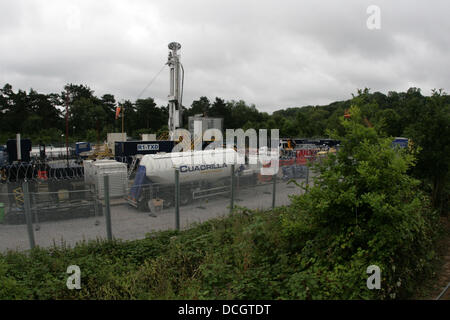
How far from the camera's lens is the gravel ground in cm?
701

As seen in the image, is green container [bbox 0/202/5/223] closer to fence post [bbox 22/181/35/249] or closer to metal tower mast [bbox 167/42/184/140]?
fence post [bbox 22/181/35/249]

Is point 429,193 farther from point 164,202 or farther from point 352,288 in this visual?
point 164,202

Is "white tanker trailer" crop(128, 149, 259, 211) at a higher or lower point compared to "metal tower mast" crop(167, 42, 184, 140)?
lower

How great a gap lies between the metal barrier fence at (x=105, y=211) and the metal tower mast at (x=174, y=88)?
15.5 meters

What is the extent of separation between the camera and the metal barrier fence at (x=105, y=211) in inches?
278

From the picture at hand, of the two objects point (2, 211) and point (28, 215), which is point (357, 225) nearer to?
point (28, 215)

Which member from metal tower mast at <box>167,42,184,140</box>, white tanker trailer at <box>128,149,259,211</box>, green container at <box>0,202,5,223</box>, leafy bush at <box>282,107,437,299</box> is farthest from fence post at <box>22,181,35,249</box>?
metal tower mast at <box>167,42,184,140</box>

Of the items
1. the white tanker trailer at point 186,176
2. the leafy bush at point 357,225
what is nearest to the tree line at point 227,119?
the leafy bush at point 357,225

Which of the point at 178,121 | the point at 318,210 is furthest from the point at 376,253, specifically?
the point at 178,121

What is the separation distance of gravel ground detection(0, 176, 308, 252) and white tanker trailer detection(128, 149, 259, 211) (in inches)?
12.4

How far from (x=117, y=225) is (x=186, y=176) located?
6.30 m

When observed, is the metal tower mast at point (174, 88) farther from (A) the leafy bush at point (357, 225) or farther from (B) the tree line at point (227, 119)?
(A) the leafy bush at point (357, 225)

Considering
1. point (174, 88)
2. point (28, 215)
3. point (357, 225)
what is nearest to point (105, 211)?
point (28, 215)

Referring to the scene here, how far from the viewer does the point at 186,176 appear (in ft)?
45.9
